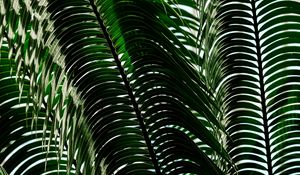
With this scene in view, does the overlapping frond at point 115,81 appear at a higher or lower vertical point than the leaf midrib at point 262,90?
lower

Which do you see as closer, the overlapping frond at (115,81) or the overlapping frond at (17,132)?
the overlapping frond at (115,81)

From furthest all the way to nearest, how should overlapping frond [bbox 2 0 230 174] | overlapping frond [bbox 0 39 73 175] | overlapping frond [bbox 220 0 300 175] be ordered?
overlapping frond [bbox 220 0 300 175]
overlapping frond [bbox 0 39 73 175]
overlapping frond [bbox 2 0 230 174]

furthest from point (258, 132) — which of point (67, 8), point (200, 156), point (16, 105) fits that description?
point (67, 8)

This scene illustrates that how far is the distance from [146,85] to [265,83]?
132cm

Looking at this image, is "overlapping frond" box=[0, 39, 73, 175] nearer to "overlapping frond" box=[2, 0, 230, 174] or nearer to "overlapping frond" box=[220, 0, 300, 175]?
"overlapping frond" box=[2, 0, 230, 174]

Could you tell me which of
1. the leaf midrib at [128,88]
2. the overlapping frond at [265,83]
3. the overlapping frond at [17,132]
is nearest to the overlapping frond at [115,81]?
the leaf midrib at [128,88]

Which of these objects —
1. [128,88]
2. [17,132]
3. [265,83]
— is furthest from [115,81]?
[265,83]

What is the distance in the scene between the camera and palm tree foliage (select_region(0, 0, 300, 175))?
9.33ft

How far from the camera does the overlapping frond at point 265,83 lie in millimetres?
4289

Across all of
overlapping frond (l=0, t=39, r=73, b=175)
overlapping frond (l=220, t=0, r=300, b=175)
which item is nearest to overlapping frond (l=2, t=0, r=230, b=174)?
overlapping frond (l=0, t=39, r=73, b=175)

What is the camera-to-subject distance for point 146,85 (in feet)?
10.7

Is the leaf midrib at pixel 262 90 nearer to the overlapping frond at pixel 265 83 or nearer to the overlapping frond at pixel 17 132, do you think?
the overlapping frond at pixel 265 83

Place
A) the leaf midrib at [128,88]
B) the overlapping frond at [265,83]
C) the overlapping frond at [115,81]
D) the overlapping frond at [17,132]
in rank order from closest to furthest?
the overlapping frond at [115,81] < the leaf midrib at [128,88] < the overlapping frond at [17,132] < the overlapping frond at [265,83]

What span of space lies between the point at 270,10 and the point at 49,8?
1.78m
